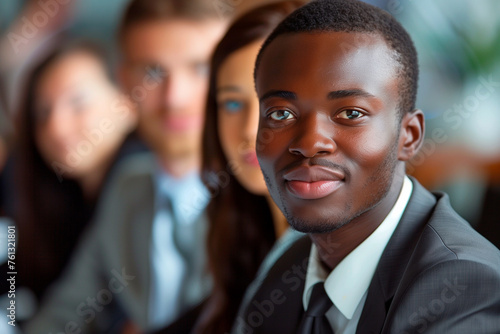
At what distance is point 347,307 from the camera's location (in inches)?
28.2

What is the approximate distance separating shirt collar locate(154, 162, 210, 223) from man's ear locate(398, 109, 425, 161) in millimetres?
797

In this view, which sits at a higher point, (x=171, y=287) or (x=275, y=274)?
(x=275, y=274)

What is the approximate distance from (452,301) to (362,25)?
358 mm

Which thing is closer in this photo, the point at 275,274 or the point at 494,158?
the point at 275,274

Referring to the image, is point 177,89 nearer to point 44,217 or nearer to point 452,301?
point 44,217

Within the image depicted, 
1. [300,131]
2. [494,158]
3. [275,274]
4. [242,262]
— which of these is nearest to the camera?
[300,131]

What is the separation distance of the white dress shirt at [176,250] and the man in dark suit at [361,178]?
2.53 feet

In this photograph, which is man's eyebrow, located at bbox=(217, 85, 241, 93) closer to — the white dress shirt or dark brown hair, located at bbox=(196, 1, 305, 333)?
dark brown hair, located at bbox=(196, 1, 305, 333)

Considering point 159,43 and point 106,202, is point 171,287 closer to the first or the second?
point 106,202

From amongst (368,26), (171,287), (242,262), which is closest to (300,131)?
(368,26)

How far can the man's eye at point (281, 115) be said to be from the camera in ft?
2.23

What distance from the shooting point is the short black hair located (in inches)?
26.4

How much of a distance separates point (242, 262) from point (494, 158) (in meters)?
0.67

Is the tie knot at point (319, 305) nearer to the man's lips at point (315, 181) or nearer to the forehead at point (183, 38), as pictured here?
the man's lips at point (315, 181)
